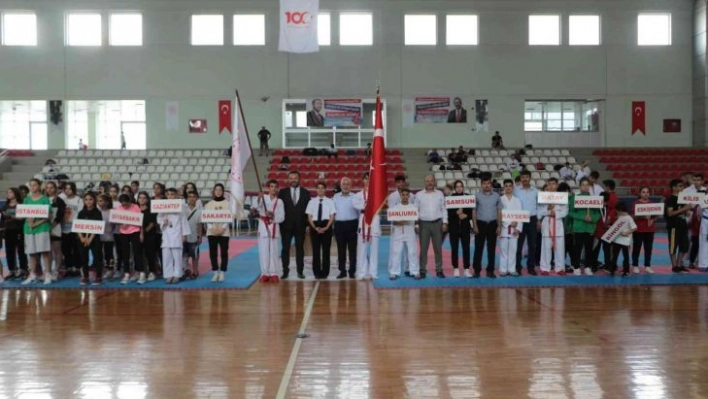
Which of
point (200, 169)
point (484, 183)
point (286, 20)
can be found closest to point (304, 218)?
point (484, 183)

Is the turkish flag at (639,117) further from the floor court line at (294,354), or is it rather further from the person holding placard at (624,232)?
the floor court line at (294,354)

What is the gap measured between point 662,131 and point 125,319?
2438 centimetres

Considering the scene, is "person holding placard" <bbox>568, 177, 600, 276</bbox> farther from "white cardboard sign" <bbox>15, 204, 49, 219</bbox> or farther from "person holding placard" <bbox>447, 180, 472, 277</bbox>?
"white cardboard sign" <bbox>15, 204, 49, 219</bbox>

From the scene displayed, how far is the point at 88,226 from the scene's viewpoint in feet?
29.7

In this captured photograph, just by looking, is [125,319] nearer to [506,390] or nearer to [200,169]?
[506,390]

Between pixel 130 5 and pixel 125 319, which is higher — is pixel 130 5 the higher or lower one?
the higher one

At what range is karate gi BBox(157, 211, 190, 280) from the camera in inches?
362

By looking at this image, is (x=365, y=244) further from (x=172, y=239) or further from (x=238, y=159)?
(x=172, y=239)

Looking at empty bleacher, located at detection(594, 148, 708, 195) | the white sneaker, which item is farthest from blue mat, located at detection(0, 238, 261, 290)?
empty bleacher, located at detection(594, 148, 708, 195)

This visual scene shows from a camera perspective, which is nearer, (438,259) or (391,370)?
(391,370)

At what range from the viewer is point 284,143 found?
24578 mm

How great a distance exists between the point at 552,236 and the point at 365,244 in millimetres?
3052

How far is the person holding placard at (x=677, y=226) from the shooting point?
9859 mm

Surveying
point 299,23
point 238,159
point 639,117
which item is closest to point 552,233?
point 238,159
